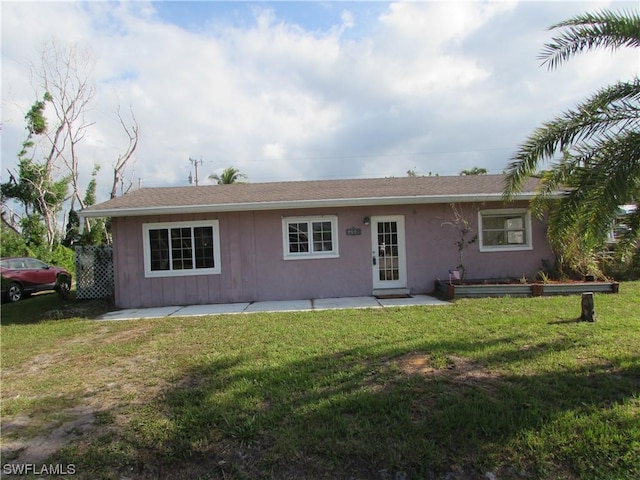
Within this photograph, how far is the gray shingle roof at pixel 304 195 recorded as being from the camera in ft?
33.0

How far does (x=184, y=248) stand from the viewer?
10648 mm

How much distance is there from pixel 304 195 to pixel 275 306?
10.3ft

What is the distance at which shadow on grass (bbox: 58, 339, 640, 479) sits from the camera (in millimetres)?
2967

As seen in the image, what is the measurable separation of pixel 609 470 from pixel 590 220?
3.10 m

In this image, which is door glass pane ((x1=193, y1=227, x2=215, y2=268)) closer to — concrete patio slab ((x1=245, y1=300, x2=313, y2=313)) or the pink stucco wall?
the pink stucco wall

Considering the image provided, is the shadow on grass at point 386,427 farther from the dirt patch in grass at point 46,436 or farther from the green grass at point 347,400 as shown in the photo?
the dirt patch in grass at point 46,436

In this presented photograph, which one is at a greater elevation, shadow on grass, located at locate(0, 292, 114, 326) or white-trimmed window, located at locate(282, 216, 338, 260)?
white-trimmed window, located at locate(282, 216, 338, 260)

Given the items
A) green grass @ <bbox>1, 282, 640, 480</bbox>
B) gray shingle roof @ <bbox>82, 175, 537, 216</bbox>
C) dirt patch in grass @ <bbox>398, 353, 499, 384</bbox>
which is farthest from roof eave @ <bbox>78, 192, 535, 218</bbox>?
dirt patch in grass @ <bbox>398, 353, 499, 384</bbox>

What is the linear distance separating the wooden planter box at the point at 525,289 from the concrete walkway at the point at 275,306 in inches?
22.8

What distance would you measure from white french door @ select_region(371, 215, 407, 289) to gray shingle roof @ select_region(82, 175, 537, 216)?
0.82m

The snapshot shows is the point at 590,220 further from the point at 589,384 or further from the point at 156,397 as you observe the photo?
the point at 156,397

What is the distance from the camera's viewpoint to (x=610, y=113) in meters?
4.71

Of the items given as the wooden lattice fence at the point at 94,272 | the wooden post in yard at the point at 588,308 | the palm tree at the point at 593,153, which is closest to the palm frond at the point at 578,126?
the palm tree at the point at 593,153

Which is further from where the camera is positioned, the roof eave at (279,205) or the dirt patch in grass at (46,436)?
the roof eave at (279,205)
